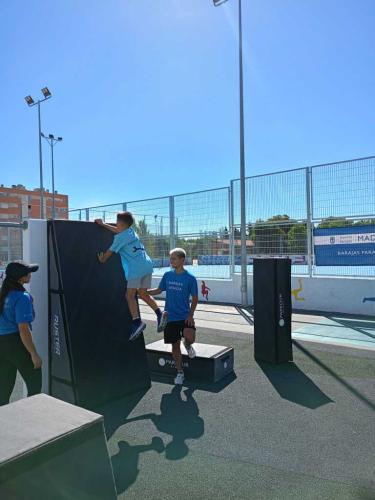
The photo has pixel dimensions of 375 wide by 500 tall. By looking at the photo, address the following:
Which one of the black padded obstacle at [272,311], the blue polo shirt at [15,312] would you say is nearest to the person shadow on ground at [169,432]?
the blue polo shirt at [15,312]

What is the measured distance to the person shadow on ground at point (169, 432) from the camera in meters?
3.17

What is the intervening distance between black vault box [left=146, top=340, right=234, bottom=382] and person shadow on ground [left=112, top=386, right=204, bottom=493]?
1.25 ft

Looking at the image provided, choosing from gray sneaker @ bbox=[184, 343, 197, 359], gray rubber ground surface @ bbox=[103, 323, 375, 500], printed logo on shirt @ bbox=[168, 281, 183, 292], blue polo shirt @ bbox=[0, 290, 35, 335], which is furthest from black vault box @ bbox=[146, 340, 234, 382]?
blue polo shirt @ bbox=[0, 290, 35, 335]

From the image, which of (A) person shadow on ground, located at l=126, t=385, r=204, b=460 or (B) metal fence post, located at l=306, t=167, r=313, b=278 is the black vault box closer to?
(A) person shadow on ground, located at l=126, t=385, r=204, b=460

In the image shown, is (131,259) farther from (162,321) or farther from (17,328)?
(17,328)

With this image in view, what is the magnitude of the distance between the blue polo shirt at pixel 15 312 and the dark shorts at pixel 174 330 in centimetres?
195

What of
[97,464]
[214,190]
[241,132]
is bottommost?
[97,464]

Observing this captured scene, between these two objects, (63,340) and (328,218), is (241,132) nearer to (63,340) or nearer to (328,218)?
(328,218)

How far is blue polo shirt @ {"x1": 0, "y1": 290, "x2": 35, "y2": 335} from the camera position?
355cm

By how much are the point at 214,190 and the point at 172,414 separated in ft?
30.6

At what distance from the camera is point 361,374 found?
5.46m

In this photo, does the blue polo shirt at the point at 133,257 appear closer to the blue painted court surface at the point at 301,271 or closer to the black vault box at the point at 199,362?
the black vault box at the point at 199,362

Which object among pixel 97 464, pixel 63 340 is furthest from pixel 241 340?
pixel 97 464

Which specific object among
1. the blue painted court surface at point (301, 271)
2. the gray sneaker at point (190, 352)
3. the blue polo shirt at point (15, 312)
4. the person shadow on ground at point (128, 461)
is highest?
the blue polo shirt at point (15, 312)
